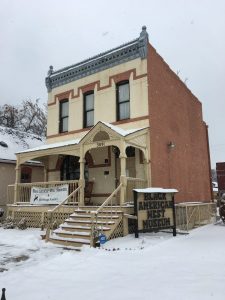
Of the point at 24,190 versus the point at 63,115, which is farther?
the point at 63,115

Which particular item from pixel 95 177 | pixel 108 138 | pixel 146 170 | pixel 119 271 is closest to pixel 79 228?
pixel 146 170

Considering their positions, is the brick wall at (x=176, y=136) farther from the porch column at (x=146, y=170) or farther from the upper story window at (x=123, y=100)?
the upper story window at (x=123, y=100)

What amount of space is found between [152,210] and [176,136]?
6.96m

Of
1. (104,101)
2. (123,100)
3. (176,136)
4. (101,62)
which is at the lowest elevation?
(176,136)

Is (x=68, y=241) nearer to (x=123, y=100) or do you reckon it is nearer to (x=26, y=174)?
(x=123, y=100)

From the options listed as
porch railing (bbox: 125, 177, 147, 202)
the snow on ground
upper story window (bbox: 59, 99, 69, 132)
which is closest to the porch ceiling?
porch railing (bbox: 125, 177, 147, 202)

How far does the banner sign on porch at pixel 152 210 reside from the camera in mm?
11551

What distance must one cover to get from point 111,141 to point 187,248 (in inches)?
220

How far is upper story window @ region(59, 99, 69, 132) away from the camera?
18.6 meters

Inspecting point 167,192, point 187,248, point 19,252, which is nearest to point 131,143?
point 167,192

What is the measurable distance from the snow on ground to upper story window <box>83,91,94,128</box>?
8.12m

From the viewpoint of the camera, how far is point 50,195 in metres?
Result: 15.4

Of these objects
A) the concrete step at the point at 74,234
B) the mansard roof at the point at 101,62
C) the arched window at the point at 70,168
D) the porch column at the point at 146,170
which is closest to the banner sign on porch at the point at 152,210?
the porch column at the point at 146,170

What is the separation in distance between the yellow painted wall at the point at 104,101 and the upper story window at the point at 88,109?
0.23 meters
